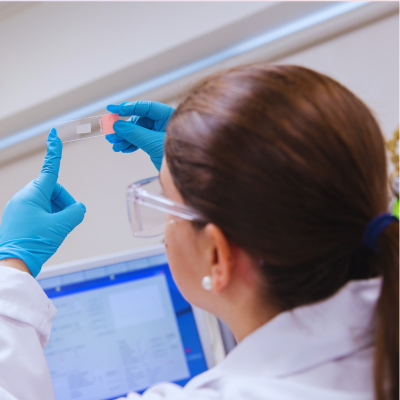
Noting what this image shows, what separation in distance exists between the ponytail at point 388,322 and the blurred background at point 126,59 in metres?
1.10

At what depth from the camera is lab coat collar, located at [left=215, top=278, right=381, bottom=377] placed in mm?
544

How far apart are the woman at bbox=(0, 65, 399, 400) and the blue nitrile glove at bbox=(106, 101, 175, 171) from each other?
1.39 ft

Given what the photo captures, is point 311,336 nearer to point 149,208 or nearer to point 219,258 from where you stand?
point 219,258

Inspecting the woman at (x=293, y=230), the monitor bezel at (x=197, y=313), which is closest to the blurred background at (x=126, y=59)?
the monitor bezel at (x=197, y=313)

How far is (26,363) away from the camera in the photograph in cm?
84

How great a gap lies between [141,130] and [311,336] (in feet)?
2.45

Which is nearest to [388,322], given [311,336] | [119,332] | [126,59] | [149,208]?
[311,336]

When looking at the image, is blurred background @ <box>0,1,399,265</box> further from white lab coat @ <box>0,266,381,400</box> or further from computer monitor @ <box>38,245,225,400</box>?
white lab coat @ <box>0,266,381,400</box>

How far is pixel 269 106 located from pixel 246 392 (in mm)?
430

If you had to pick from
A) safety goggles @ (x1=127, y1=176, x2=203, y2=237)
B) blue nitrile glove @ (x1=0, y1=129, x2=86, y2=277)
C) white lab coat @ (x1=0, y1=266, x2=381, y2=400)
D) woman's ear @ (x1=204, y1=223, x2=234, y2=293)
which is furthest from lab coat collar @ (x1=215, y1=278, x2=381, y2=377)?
blue nitrile glove @ (x1=0, y1=129, x2=86, y2=277)

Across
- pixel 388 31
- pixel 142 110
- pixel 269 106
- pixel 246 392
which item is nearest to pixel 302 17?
pixel 388 31

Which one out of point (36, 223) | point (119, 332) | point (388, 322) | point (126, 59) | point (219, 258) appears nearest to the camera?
point (388, 322)

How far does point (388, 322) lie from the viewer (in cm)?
51

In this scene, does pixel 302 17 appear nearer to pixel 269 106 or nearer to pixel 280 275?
pixel 269 106
